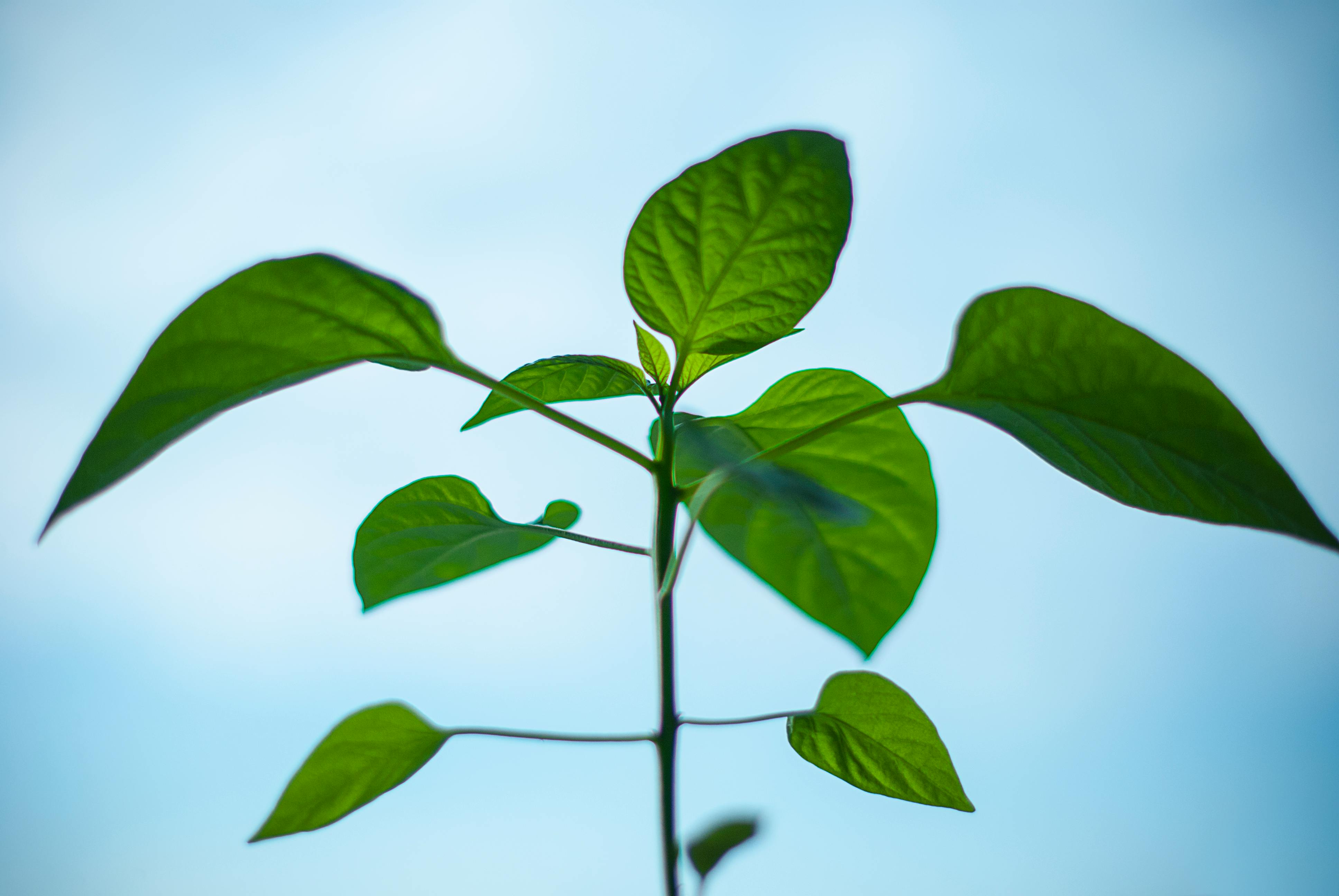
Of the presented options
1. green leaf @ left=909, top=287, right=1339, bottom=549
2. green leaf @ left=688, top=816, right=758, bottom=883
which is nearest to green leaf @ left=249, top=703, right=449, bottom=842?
green leaf @ left=688, top=816, right=758, bottom=883

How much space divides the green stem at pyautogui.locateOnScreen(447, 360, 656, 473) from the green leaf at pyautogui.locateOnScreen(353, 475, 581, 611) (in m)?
0.06

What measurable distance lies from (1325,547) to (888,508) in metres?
0.12

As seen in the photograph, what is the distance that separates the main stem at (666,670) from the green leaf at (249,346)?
0.10m

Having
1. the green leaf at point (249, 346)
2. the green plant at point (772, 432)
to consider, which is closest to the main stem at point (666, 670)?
the green plant at point (772, 432)

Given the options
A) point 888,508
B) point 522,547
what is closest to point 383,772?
point 522,547

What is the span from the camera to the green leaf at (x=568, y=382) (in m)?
0.35

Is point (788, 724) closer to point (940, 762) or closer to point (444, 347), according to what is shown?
point (940, 762)

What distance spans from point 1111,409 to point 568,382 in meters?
0.22

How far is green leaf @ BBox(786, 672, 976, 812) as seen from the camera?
12.2 inches

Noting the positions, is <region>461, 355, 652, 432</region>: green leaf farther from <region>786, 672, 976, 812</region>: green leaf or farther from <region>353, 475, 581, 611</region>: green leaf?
<region>786, 672, 976, 812</region>: green leaf

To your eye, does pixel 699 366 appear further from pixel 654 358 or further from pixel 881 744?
pixel 881 744

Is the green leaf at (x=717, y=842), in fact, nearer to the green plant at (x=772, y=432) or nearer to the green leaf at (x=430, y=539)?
the green plant at (x=772, y=432)

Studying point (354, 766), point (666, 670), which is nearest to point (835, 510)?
point (666, 670)

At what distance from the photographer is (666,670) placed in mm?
260
